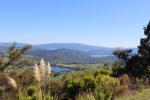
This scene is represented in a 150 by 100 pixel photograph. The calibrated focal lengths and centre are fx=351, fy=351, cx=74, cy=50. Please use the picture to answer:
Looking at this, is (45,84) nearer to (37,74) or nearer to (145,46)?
(37,74)

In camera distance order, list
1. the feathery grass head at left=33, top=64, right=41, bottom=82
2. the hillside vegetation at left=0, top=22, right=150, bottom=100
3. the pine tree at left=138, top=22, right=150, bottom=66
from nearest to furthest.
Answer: the feathery grass head at left=33, top=64, right=41, bottom=82 → the hillside vegetation at left=0, top=22, right=150, bottom=100 → the pine tree at left=138, top=22, right=150, bottom=66

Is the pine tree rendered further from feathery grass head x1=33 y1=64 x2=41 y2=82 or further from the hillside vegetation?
feathery grass head x1=33 y1=64 x2=41 y2=82

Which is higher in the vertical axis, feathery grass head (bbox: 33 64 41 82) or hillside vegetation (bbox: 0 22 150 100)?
feathery grass head (bbox: 33 64 41 82)

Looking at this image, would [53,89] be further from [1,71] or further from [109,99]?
[1,71]

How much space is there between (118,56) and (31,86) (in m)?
21.9

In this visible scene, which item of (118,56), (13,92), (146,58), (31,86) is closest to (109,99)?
(31,86)

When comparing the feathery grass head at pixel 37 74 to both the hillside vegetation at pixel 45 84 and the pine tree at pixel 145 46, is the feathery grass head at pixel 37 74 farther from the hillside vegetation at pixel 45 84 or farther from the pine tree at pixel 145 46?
the pine tree at pixel 145 46

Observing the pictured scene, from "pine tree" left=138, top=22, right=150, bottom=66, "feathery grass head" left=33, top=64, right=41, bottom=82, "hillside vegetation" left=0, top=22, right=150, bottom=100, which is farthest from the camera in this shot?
"pine tree" left=138, top=22, right=150, bottom=66

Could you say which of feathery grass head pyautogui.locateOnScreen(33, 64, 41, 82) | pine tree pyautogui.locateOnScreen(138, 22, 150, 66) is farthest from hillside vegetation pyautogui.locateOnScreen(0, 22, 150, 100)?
pine tree pyautogui.locateOnScreen(138, 22, 150, 66)

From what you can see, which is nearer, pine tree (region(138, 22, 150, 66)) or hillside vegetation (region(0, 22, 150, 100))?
hillside vegetation (region(0, 22, 150, 100))

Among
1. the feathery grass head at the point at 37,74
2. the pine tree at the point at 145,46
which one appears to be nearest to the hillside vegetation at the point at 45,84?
the feathery grass head at the point at 37,74

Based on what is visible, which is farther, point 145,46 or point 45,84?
point 145,46

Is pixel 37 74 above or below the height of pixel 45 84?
above

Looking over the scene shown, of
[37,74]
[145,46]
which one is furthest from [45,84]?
[145,46]
